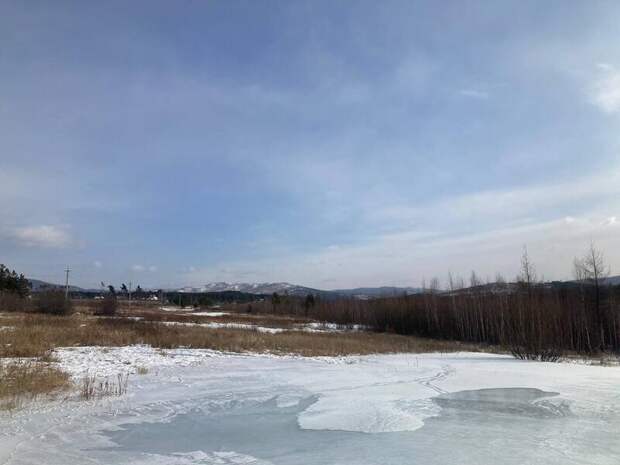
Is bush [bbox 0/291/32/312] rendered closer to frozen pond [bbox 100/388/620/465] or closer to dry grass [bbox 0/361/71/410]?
dry grass [bbox 0/361/71/410]

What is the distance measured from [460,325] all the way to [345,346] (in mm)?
29897

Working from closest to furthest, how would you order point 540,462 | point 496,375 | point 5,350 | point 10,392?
point 540,462 < point 10,392 < point 496,375 < point 5,350

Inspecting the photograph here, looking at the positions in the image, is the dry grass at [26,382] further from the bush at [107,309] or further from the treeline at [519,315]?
the bush at [107,309]

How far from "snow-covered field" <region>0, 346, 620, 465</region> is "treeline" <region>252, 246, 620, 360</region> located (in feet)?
41.7

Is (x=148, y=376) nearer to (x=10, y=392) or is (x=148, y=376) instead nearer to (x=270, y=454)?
(x=10, y=392)

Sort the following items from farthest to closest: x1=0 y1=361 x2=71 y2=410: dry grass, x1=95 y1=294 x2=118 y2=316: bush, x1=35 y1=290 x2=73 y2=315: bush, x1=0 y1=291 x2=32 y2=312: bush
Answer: x1=95 y1=294 x2=118 y2=316: bush, x1=0 y1=291 x2=32 y2=312: bush, x1=35 y1=290 x2=73 y2=315: bush, x1=0 y1=361 x2=71 y2=410: dry grass

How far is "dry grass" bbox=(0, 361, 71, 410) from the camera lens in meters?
8.93

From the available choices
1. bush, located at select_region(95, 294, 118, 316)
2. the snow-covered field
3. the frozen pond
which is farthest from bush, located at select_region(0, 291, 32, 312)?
the frozen pond

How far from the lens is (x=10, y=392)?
9258 millimetres

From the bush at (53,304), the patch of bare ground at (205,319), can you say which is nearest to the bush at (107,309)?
the patch of bare ground at (205,319)

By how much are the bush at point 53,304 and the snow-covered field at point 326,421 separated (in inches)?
1139

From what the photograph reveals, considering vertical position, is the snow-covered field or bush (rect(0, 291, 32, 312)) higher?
bush (rect(0, 291, 32, 312))

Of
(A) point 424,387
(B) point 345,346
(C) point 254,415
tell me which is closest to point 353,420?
(C) point 254,415

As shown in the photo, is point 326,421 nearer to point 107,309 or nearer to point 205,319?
point 205,319
